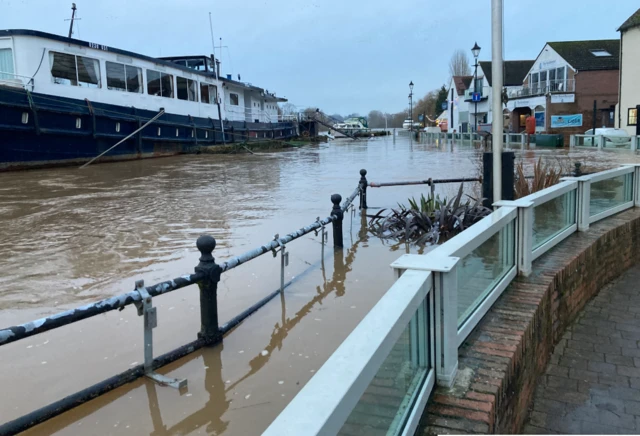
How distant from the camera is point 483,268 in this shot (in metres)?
3.83

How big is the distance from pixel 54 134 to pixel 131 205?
11229 millimetres

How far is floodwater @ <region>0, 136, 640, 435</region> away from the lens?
3.63m

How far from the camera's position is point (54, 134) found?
2161 centimetres

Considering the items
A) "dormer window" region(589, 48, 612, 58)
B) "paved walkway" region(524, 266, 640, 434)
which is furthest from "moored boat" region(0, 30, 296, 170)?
"dormer window" region(589, 48, 612, 58)

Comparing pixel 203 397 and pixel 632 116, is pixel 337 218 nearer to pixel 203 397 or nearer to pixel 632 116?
pixel 203 397

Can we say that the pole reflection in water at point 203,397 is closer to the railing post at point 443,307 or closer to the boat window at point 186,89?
the railing post at point 443,307

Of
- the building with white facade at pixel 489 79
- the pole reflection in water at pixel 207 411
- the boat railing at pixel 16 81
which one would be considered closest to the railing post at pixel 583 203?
the pole reflection in water at pixel 207 411

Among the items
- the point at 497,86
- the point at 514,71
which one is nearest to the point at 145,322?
the point at 497,86

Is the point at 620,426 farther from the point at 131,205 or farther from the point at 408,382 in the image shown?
the point at 131,205

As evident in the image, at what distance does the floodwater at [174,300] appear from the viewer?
143 inches

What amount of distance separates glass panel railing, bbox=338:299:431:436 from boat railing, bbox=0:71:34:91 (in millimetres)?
21879

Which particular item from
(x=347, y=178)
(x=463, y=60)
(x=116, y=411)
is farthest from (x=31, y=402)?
(x=463, y=60)

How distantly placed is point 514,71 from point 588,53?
1870cm

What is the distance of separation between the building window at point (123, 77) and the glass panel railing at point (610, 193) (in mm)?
23189
